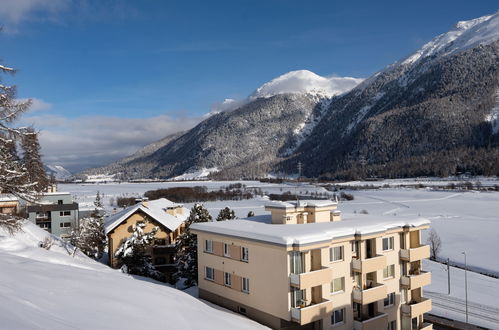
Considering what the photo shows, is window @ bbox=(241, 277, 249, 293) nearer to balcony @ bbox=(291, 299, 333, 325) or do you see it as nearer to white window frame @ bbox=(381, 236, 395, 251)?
balcony @ bbox=(291, 299, 333, 325)

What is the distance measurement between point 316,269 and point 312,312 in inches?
78.7

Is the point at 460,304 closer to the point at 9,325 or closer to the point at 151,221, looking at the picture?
the point at 151,221

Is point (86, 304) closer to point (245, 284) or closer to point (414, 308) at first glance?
point (245, 284)

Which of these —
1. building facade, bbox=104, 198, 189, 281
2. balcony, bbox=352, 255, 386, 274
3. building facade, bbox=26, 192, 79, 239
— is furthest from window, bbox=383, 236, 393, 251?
building facade, bbox=26, 192, 79, 239

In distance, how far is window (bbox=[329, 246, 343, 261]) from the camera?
826 inches

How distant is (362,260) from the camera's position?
69.6 feet

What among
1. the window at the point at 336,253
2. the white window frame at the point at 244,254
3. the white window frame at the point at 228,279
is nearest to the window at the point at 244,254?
the white window frame at the point at 244,254

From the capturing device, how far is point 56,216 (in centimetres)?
4744

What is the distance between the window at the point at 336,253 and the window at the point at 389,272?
3.88m

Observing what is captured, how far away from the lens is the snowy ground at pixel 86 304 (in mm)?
9703

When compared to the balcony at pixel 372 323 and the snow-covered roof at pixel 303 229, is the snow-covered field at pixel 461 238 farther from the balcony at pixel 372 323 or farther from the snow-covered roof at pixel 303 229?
the snow-covered roof at pixel 303 229

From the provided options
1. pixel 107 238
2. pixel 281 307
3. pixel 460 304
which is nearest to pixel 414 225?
pixel 281 307

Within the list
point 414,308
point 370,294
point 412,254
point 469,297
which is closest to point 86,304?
point 370,294

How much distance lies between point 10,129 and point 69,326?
11.1 meters
